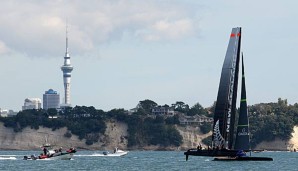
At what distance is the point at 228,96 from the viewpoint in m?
120

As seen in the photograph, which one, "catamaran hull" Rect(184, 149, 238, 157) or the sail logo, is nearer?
"catamaran hull" Rect(184, 149, 238, 157)

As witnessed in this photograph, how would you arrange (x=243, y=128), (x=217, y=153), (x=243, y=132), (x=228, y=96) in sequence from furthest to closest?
(x=228, y=96) < (x=243, y=128) < (x=243, y=132) < (x=217, y=153)

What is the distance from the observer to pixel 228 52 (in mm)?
119562

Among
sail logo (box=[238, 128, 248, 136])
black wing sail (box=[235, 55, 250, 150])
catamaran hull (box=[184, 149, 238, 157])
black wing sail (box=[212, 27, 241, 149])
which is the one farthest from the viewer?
black wing sail (box=[212, 27, 241, 149])

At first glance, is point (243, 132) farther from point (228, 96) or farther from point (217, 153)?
point (228, 96)

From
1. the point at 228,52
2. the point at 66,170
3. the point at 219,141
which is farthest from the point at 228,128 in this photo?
the point at 66,170

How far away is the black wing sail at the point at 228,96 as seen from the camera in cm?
11862

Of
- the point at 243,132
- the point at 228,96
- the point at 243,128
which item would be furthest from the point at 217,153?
the point at 228,96

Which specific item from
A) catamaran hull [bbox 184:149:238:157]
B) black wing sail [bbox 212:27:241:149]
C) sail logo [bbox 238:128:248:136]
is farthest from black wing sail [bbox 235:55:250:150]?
catamaran hull [bbox 184:149:238:157]

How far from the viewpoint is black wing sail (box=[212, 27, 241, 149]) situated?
11862 cm

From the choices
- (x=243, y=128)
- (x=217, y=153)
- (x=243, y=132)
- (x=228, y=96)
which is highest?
(x=228, y=96)

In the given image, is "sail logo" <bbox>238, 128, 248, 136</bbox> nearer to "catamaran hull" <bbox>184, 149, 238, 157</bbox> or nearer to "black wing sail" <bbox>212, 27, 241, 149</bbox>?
"black wing sail" <bbox>212, 27, 241, 149</bbox>

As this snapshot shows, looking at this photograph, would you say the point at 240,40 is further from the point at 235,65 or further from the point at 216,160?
the point at 216,160

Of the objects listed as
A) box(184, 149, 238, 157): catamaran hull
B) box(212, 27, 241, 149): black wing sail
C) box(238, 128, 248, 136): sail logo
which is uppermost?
box(212, 27, 241, 149): black wing sail
